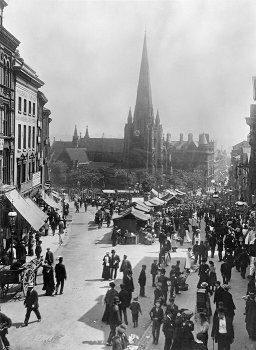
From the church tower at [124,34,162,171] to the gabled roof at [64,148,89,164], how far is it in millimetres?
16465

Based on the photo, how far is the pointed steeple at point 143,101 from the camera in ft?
427

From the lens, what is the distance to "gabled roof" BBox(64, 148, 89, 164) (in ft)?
513

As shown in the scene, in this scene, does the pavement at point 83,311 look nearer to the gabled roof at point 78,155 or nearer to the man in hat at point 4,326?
the man in hat at point 4,326

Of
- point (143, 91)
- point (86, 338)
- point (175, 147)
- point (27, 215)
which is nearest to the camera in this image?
point (86, 338)

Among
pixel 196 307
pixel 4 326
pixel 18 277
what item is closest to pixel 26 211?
pixel 18 277

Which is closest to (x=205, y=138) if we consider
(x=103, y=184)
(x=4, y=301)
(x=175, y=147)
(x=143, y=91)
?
(x=175, y=147)

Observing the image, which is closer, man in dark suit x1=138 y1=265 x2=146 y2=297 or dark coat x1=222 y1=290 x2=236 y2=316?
dark coat x1=222 y1=290 x2=236 y2=316

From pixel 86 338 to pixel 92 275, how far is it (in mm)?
8192

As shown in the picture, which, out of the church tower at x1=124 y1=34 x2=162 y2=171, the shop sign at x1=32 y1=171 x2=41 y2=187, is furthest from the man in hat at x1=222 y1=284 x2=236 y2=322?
the church tower at x1=124 y1=34 x2=162 y2=171

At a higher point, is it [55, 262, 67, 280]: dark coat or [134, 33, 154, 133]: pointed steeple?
[134, 33, 154, 133]: pointed steeple

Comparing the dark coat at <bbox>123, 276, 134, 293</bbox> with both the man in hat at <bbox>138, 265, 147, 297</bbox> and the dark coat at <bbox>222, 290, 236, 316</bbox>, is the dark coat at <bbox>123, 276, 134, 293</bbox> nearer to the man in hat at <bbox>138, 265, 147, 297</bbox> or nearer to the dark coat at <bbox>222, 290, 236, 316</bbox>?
the man in hat at <bbox>138, 265, 147, 297</bbox>

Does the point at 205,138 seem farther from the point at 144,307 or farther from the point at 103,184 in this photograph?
the point at 144,307

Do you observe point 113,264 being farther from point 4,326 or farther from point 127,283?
point 4,326

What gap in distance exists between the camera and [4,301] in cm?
1772
